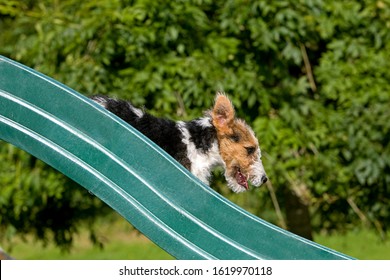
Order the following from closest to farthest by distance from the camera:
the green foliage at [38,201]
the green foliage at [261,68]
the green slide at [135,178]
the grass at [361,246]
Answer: the green slide at [135,178] → the green foliage at [261,68] → the green foliage at [38,201] → the grass at [361,246]

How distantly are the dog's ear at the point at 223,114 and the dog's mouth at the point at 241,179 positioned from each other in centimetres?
25

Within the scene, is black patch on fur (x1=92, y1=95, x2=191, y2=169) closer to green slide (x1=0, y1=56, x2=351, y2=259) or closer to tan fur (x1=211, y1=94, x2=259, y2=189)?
tan fur (x1=211, y1=94, x2=259, y2=189)

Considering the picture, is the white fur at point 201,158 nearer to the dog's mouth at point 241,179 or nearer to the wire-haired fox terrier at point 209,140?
the wire-haired fox terrier at point 209,140

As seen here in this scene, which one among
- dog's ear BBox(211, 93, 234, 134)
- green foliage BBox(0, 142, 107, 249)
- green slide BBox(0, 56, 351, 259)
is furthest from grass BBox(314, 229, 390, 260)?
green slide BBox(0, 56, 351, 259)

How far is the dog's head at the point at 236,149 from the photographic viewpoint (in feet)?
17.5

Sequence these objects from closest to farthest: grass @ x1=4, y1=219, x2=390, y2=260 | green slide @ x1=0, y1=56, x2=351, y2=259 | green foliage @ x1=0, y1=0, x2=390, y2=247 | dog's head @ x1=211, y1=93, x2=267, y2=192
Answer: green slide @ x1=0, y1=56, x2=351, y2=259 < dog's head @ x1=211, y1=93, x2=267, y2=192 < green foliage @ x1=0, y1=0, x2=390, y2=247 < grass @ x1=4, y1=219, x2=390, y2=260

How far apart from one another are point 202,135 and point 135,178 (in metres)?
0.94

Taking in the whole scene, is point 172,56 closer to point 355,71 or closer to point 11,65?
point 355,71

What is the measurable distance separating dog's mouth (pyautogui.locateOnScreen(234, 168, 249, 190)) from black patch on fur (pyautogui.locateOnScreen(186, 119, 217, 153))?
24 cm

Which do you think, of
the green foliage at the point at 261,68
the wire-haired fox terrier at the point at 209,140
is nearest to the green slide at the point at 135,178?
the wire-haired fox terrier at the point at 209,140

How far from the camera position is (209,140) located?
5.32 meters

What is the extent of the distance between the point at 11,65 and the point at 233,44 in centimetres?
284

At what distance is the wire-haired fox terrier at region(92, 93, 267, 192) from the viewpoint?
5.23m

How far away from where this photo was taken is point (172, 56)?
7.21m
